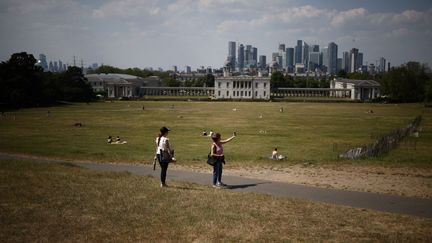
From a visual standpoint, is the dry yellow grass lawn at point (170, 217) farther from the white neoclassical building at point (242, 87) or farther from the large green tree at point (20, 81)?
the white neoclassical building at point (242, 87)

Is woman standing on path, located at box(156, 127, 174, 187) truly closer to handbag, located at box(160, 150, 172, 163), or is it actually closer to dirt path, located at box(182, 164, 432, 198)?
handbag, located at box(160, 150, 172, 163)

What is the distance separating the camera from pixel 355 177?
58.5ft

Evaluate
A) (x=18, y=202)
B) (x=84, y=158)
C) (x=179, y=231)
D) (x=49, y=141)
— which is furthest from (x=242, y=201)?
(x=49, y=141)

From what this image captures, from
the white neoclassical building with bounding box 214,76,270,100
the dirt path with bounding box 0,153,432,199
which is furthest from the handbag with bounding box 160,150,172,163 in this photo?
the white neoclassical building with bounding box 214,76,270,100

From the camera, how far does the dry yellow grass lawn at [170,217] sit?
9.67m

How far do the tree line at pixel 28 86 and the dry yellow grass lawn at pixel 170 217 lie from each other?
224 ft

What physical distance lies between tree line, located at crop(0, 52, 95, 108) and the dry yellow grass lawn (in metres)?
68.3

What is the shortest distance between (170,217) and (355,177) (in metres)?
9.66

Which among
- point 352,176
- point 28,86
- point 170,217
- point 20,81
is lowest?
point 352,176

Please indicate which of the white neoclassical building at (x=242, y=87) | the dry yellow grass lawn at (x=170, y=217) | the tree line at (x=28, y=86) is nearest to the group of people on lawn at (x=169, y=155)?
the dry yellow grass lawn at (x=170, y=217)

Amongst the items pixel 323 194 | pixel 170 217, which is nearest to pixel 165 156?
pixel 170 217

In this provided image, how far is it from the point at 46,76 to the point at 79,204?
306 feet

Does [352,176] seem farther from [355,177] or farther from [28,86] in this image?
[28,86]

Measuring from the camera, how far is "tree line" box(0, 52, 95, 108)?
76.4 meters
